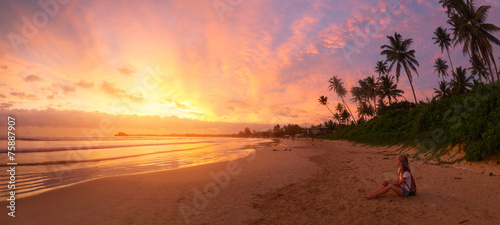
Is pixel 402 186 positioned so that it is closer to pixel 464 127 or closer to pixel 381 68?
pixel 464 127

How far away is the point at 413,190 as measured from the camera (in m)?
5.92

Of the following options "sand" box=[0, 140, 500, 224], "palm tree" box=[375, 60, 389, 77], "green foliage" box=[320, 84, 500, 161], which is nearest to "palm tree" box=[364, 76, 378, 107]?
"palm tree" box=[375, 60, 389, 77]

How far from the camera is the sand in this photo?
4855 mm

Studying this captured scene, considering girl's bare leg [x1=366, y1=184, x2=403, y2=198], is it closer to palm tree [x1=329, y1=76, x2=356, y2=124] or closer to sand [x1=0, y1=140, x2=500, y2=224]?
sand [x1=0, y1=140, x2=500, y2=224]

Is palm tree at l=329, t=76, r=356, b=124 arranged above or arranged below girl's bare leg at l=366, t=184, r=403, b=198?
above

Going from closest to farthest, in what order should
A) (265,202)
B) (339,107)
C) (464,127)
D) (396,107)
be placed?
(265,202) → (464,127) → (396,107) → (339,107)

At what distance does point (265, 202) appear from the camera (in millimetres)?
6141

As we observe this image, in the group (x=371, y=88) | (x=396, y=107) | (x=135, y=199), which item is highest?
(x=371, y=88)

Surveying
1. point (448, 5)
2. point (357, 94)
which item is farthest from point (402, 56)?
point (357, 94)

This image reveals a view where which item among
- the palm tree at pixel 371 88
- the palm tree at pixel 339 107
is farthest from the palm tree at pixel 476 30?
the palm tree at pixel 339 107

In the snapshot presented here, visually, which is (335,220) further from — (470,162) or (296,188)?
(470,162)

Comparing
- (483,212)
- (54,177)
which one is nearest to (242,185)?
(483,212)

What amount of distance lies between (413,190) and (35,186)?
1240 cm

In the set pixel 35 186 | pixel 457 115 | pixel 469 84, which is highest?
pixel 469 84
